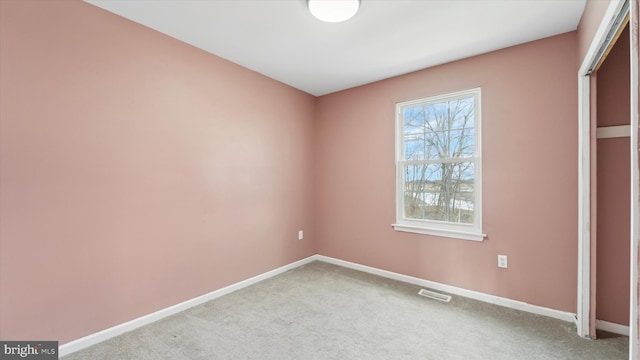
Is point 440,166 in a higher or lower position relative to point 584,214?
higher

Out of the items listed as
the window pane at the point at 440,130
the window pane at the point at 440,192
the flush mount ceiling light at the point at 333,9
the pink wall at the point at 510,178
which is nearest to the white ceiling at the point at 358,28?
the flush mount ceiling light at the point at 333,9

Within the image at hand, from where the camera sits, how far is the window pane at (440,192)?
2.90 metres

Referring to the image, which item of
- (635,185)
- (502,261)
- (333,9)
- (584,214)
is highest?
(333,9)

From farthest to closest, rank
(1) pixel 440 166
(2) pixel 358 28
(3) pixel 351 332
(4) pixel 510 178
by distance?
(1) pixel 440 166 → (4) pixel 510 178 → (2) pixel 358 28 → (3) pixel 351 332

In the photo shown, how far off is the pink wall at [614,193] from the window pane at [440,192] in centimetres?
96

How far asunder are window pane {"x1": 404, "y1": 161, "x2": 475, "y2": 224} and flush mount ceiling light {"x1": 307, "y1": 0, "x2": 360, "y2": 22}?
6.24 ft

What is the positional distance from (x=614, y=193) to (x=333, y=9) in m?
2.60

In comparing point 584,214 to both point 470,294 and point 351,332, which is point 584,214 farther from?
point 351,332

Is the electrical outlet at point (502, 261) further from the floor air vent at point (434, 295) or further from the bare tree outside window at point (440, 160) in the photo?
the floor air vent at point (434, 295)

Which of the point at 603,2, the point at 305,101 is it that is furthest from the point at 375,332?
the point at 305,101

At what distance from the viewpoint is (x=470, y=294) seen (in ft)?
9.08

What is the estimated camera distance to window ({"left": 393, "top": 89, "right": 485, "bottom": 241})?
2848 millimetres

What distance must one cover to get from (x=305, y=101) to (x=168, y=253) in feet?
8.68

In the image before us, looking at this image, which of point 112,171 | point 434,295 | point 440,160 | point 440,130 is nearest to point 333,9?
point 440,130
